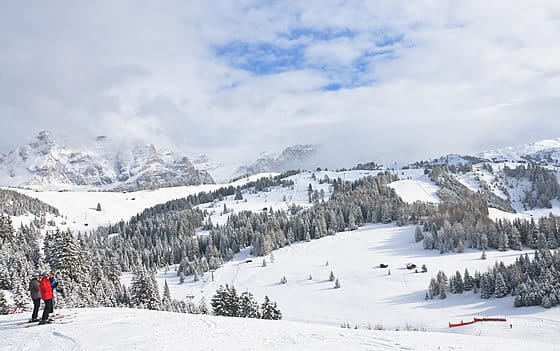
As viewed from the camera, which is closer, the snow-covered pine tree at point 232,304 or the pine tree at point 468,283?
Answer: the snow-covered pine tree at point 232,304

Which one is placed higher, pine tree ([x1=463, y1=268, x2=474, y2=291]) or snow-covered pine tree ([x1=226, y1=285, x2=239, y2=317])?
snow-covered pine tree ([x1=226, y1=285, x2=239, y2=317])

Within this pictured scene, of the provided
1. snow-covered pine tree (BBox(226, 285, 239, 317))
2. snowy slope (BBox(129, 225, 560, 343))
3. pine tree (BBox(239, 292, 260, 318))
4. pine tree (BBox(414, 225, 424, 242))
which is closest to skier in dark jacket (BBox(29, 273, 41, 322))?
snow-covered pine tree (BBox(226, 285, 239, 317))

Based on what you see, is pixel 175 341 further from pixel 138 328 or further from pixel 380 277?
pixel 380 277

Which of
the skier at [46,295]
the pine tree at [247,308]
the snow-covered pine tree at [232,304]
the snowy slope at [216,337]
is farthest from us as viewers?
the pine tree at [247,308]

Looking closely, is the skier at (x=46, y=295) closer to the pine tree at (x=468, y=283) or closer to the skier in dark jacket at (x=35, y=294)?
the skier in dark jacket at (x=35, y=294)

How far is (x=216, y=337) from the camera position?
1958 centimetres

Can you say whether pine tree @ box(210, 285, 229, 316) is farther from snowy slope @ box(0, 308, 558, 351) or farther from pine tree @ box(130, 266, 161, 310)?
snowy slope @ box(0, 308, 558, 351)

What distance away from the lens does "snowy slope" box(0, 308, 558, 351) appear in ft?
57.8

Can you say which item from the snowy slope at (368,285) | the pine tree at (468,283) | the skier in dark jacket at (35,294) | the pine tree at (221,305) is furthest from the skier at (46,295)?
the pine tree at (468,283)

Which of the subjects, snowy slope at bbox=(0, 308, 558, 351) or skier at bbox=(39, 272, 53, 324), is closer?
snowy slope at bbox=(0, 308, 558, 351)

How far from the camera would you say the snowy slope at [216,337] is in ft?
57.8

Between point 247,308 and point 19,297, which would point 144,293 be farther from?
point 19,297

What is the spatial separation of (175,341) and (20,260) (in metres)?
78.7

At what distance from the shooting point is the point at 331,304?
3401 inches
